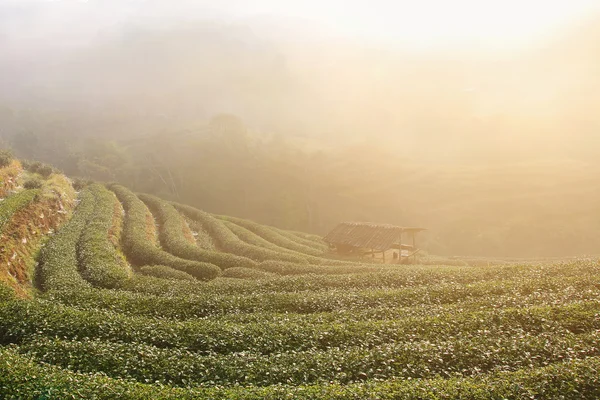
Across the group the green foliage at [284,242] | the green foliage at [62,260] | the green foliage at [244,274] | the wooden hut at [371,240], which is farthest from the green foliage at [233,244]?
the green foliage at [62,260]

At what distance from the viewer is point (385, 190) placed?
116125 mm

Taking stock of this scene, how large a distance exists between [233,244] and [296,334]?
3199 cm

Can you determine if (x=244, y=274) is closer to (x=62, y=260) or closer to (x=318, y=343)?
(x=62, y=260)

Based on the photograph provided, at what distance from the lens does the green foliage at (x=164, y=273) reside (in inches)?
1234

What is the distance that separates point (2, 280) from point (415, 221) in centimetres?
9581

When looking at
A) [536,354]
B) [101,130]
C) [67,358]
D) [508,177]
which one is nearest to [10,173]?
[67,358]

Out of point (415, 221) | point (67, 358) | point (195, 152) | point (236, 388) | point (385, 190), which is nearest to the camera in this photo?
point (236, 388)

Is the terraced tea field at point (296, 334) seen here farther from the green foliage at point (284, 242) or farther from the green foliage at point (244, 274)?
the green foliage at point (284, 242)

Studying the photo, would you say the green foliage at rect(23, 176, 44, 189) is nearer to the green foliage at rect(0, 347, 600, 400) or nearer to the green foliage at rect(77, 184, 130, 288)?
the green foliage at rect(77, 184, 130, 288)

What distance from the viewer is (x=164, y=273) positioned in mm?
31641

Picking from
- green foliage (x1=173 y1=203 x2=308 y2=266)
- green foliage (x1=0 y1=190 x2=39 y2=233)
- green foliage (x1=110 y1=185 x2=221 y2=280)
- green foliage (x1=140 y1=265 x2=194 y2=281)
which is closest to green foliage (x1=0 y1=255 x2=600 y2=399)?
green foliage (x1=0 y1=190 x2=39 y2=233)

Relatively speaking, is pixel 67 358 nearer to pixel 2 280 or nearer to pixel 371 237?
pixel 2 280

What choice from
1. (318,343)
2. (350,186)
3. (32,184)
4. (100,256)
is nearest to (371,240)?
(100,256)

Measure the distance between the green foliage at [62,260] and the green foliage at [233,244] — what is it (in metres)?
15.8
